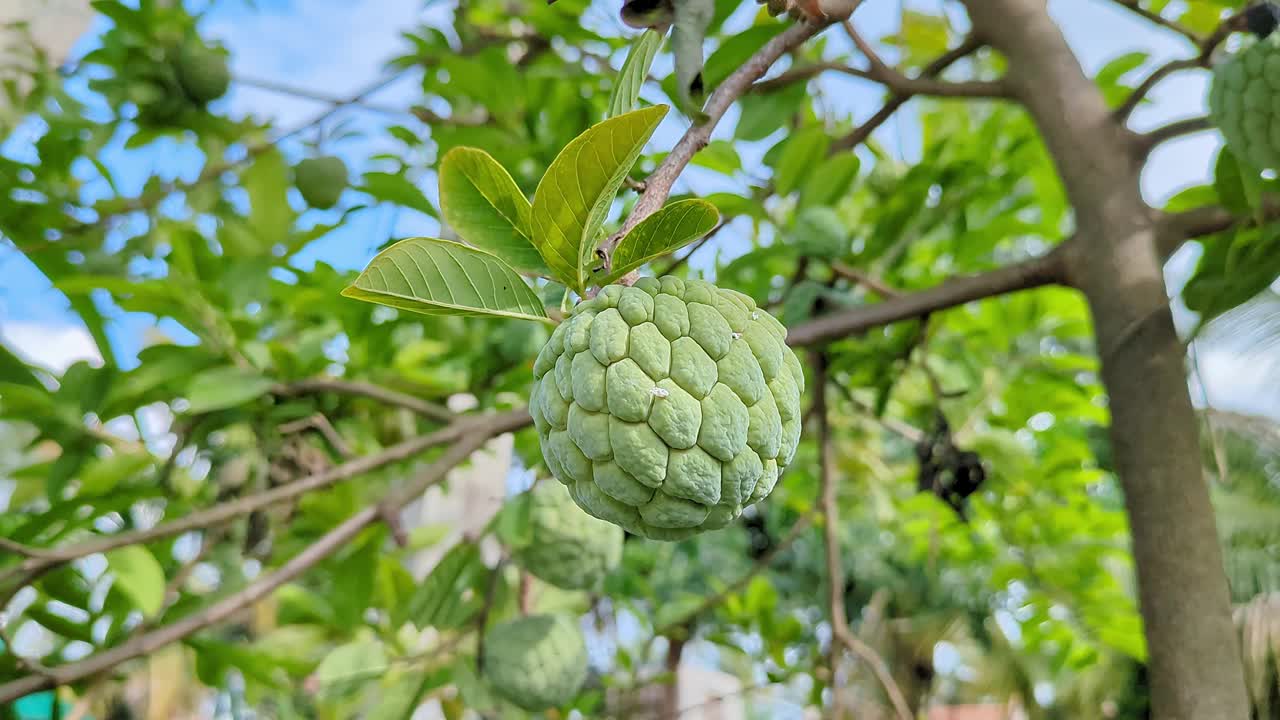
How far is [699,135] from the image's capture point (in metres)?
0.64

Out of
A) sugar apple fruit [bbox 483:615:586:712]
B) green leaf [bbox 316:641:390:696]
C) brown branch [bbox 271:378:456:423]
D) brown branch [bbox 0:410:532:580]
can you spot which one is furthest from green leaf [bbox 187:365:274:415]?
sugar apple fruit [bbox 483:615:586:712]

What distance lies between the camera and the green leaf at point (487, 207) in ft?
2.08

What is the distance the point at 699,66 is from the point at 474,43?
4.51 ft

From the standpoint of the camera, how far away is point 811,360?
5.49ft

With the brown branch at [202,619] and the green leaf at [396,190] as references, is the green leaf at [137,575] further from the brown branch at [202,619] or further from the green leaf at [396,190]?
the green leaf at [396,190]

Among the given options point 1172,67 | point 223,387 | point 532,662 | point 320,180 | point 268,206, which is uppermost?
point 320,180

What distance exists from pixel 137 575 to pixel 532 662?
2.08ft

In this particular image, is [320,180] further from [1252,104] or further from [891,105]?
[1252,104]

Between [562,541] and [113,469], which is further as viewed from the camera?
[113,469]

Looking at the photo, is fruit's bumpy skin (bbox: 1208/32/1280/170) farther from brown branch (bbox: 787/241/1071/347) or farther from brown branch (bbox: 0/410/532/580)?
brown branch (bbox: 0/410/532/580)

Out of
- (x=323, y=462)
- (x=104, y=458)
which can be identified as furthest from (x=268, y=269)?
(x=104, y=458)

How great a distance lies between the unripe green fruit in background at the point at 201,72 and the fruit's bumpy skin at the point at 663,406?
166cm

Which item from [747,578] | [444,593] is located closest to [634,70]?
[444,593]

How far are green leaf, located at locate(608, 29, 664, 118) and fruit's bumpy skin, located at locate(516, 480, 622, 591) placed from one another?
92cm
